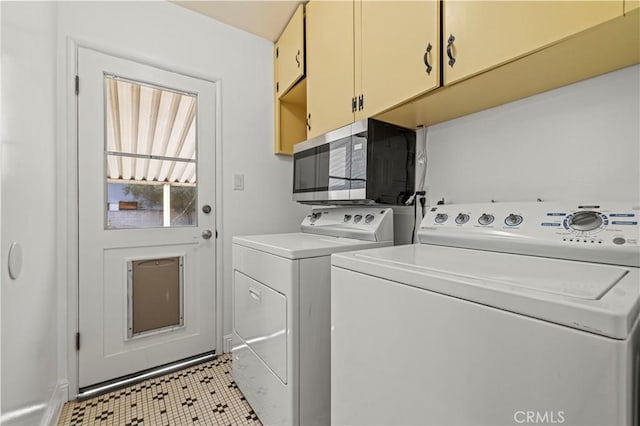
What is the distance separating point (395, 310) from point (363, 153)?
2.84ft

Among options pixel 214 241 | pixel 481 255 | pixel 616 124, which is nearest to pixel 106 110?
pixel 214 241

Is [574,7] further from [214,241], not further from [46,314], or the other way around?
[46,314]

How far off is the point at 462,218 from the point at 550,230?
0.31 metres

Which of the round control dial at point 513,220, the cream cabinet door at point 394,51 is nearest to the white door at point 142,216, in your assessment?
the cream cabinet door at point 394,51

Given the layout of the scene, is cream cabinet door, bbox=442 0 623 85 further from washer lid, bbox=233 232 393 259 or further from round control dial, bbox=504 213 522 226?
washer lid, bbox=233 232 393 259

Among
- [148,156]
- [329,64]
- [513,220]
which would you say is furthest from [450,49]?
[148,156]

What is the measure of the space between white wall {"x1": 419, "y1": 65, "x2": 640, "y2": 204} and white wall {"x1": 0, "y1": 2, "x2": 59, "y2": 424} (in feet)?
5.65

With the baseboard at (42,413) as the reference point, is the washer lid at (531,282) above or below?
above

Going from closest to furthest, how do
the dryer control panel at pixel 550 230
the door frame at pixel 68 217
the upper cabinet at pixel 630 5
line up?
the upper cabinet at pixel 630 5 → the dryer control panel at pixel 550 230 → the door frame at pixel 68 217

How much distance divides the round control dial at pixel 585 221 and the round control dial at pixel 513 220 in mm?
139

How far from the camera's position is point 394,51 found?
123 cm

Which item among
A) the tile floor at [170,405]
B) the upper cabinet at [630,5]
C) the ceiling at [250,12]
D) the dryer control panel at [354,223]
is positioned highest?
the ceiling at [250,12]

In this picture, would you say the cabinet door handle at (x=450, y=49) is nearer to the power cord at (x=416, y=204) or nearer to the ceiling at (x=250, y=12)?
the power cord at (x=416, y=204)

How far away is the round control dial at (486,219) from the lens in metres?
1.09
